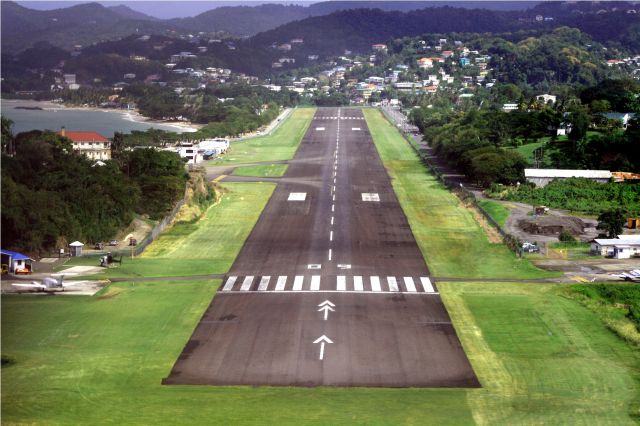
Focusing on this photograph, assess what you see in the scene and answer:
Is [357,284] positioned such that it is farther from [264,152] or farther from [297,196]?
[264,152]

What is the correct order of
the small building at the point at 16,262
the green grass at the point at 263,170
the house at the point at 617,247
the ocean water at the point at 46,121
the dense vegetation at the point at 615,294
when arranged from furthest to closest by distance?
the ocean water at the point at 46,121
the green grass at the point at 263,170
the house at the point at 617,247
the small building at the point at 16,262
the dense vegetation at the point at 615,294

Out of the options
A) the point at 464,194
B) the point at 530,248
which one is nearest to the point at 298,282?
the point at 530,248

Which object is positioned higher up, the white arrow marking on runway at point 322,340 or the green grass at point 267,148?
the white arrow marking on runway at point 322,340

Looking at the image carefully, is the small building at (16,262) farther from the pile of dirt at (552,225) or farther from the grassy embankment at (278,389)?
the pile of dirt at (552,225)

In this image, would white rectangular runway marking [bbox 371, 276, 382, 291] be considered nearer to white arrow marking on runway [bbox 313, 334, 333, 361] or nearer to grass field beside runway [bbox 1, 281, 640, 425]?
grass field beside runway [bbox 1, 281, 640, 425]

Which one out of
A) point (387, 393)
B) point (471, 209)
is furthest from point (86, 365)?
point (471, 209)

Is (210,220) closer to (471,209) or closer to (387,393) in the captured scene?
(471,209)

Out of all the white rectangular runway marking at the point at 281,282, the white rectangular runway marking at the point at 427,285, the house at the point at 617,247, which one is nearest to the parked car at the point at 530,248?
the house at the point at 617,247
